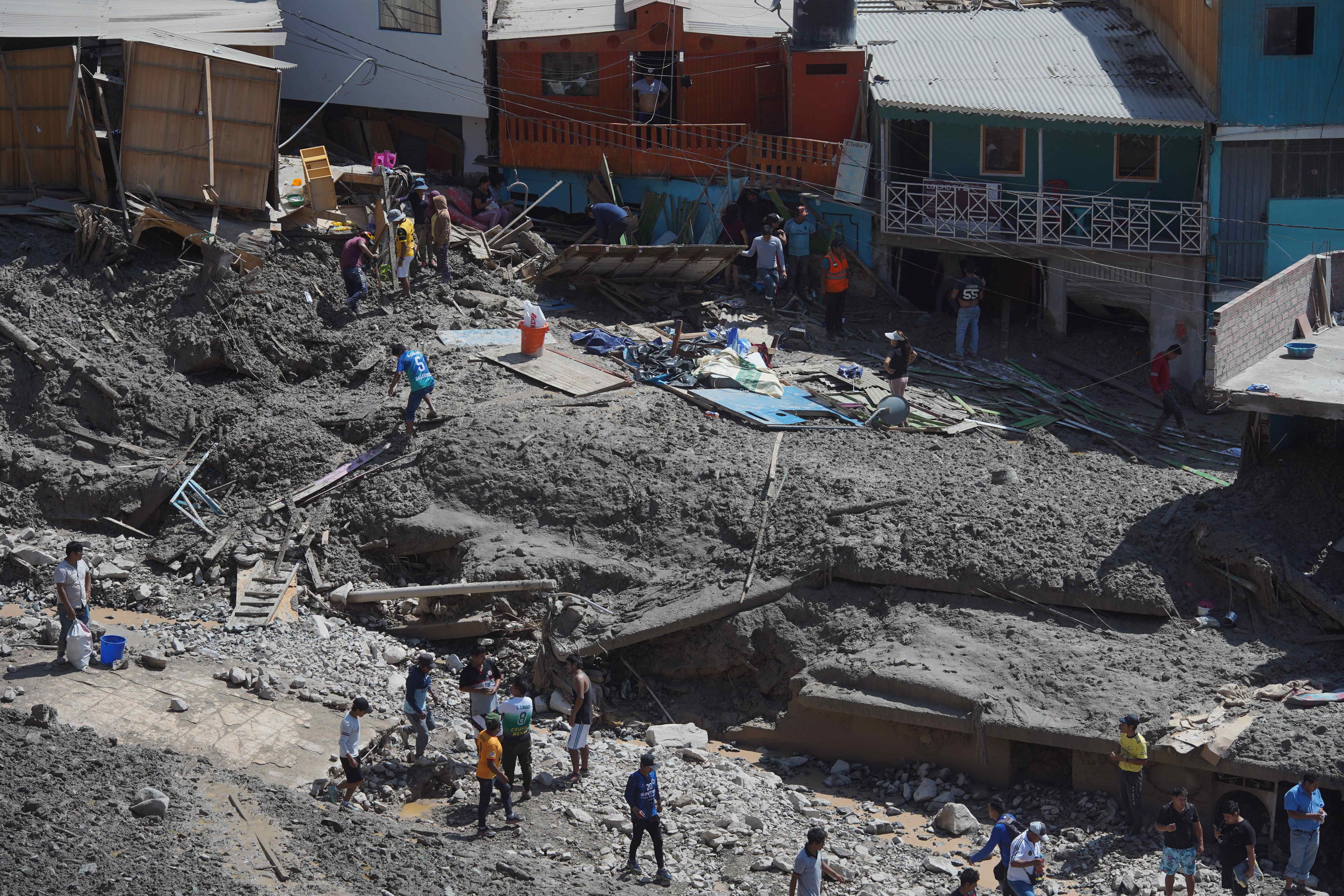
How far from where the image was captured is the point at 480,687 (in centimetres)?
1520

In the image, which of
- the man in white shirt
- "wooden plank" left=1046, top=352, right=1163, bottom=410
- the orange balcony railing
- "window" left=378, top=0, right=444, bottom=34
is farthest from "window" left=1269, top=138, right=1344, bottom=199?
the man in white shirt

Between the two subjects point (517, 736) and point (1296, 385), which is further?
point (1296, 385)

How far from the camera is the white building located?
26.4 metres

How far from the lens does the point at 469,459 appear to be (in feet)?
61.8

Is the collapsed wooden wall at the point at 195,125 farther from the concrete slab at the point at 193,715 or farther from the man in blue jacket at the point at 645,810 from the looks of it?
the man in blue jacket at the point at 645,810

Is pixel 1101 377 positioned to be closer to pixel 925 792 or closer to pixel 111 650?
pixel 925 792

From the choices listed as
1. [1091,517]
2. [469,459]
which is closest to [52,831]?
[469,459]

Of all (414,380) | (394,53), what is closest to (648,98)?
(394,53)

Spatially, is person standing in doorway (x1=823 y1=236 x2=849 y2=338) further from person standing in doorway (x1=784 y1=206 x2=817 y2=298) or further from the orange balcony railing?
the orange balcony railing

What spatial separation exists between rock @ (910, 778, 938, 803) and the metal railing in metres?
11.4

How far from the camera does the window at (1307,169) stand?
23844 mm

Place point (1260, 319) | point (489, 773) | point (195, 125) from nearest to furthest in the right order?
Answer: point (489, 773), point (1260, 319), point (195, 125)

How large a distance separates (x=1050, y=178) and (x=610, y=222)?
299 inches

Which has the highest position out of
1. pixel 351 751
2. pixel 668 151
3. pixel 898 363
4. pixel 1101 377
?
pixel 668 151
